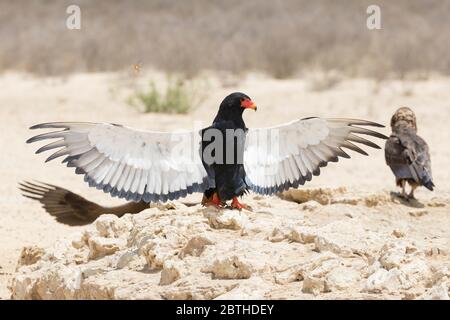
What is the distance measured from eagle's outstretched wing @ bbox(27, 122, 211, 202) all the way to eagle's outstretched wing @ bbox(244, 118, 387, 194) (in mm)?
424

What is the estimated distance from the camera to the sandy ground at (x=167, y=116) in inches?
375

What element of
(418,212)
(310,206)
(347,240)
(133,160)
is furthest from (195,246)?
(418,212)

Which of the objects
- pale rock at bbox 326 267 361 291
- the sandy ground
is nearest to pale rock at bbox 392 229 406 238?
the sandy ground

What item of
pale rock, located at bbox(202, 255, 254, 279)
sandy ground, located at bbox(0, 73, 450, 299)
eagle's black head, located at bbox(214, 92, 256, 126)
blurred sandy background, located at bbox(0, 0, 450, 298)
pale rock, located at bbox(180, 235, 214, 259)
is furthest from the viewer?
blurred sandy background, located at bbox(0, 0, 450, 298)

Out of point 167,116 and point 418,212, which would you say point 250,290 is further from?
point 167,116

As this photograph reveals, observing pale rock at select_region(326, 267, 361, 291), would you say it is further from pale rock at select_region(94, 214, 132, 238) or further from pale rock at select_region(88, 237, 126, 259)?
pale rock at select_region(94, 214, 132, 238)

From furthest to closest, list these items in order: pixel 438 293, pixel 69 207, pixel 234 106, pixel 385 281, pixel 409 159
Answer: pixel 409 159 → pixel 69 207 → pixel 234 106 → pixel 385 281 → pixel 438 293

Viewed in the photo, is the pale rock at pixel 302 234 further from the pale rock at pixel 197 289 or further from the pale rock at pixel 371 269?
the pale rock at pixel 197 289

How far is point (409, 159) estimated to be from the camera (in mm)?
9742

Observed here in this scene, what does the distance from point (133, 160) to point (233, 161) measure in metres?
0.65

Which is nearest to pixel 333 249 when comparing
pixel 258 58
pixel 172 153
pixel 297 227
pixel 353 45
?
pixel 297 227

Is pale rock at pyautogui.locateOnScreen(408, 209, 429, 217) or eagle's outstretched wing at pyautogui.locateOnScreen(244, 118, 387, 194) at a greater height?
eagle's outstretched wing at pyautogui.locateOnScreen(244, 118, 387, 194)

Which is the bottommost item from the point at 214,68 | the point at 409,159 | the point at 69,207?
the point at 69,207

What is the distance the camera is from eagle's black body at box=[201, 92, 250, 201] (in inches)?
252
